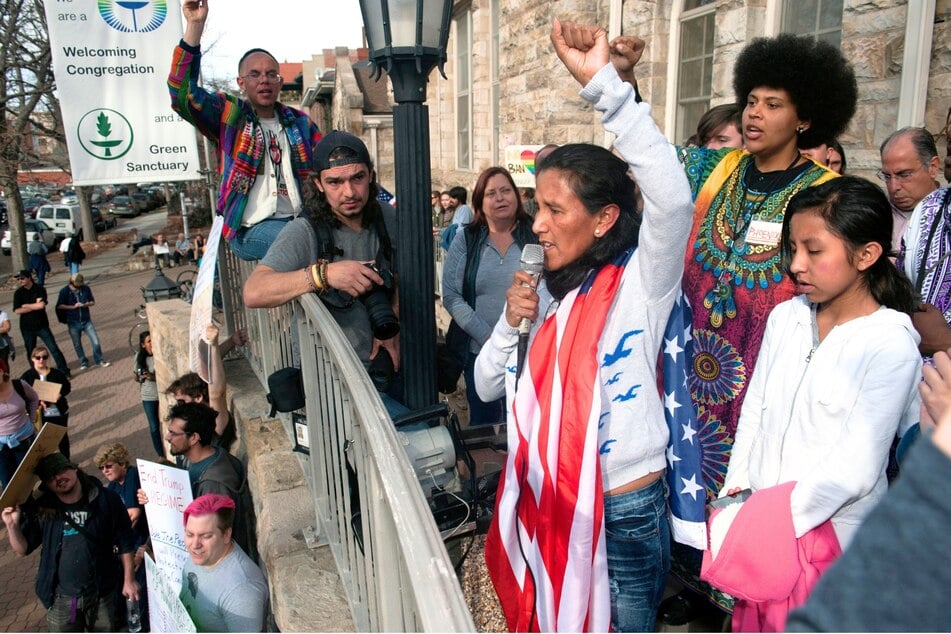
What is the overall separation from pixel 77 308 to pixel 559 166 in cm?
1136

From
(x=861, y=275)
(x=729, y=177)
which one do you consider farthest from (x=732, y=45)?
(x=861, y=275)

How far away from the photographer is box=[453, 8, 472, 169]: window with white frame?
11.9 m

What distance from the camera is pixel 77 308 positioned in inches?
422

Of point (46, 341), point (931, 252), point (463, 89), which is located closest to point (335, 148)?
point (931, 252)

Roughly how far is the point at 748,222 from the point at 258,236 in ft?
7.98

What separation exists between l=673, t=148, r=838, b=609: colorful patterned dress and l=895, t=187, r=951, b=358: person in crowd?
538 millimetres

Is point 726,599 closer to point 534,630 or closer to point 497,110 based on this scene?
point 534,630

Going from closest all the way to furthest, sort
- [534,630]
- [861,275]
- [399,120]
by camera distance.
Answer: [861,275] < [534,630] < [399,120]

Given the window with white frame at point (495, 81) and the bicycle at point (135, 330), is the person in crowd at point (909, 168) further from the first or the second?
the bicycle at point (135, 330)

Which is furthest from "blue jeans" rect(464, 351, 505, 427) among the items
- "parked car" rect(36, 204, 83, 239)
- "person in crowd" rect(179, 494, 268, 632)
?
"parked car" rect(36, 204, 83, 239)

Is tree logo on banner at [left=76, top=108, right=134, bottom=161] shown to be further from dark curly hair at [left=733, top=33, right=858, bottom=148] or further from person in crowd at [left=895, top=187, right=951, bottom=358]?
person in crowd at [left=895, top=187, right=951, bottom=358]

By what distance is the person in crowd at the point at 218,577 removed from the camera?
3088 millimetres

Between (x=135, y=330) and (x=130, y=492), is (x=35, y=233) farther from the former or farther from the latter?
(x=130, y=492)

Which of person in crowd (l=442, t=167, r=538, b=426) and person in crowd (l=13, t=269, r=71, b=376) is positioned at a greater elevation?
person in crowd (l=442, t=167, r=538, b=426)
